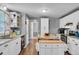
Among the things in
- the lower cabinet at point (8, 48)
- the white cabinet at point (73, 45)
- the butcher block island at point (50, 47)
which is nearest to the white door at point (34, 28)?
the butcher block island at point (50, 47)

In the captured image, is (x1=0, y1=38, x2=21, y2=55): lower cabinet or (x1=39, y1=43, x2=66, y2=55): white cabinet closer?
(x1=0, y1=38, x2=21, y2=55): lower cabinet

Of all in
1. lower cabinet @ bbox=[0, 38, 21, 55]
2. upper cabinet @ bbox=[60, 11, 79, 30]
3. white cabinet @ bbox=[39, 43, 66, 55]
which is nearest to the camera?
lower cabinet @ bbox=[0, 38, 21, 55]

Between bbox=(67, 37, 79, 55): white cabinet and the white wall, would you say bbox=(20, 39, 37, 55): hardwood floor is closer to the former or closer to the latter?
the white wall

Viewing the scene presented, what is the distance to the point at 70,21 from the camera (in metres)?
2.41

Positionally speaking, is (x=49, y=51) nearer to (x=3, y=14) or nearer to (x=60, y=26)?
(x=60, y=26)

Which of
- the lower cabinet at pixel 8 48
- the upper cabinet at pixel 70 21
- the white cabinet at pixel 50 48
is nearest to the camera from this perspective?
the lower cabinet at pixel 8 48

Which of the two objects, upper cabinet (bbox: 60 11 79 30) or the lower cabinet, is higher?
upper cabinet (bbox: 60 11 79 30)

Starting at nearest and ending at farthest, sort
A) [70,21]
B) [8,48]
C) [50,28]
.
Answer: [8,48] → [50,28] → [70,21]

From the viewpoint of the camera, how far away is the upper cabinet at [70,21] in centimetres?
209

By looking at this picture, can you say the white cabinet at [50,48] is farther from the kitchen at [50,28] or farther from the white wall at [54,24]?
the white wall at [54,24]

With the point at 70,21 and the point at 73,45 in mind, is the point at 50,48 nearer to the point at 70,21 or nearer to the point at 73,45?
the point at 73,45

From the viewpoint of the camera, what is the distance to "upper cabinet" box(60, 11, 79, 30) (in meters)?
2.09

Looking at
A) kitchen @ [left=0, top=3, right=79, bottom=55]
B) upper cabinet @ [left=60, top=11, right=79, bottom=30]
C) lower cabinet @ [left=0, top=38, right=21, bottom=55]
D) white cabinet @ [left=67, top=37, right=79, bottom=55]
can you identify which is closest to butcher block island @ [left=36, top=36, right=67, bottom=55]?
kitchen @ [left=0, top=3, right=79, bottom=55]

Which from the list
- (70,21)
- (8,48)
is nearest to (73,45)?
(70,21)
